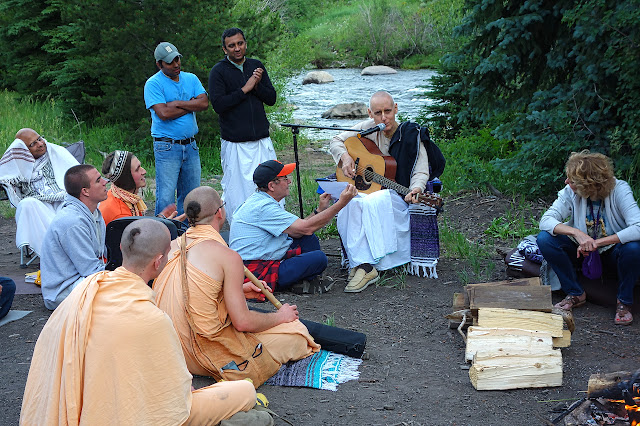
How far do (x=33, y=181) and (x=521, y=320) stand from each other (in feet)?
16.0

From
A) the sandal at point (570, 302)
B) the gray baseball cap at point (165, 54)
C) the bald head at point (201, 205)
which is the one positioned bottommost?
the sandal at point (570, 302)

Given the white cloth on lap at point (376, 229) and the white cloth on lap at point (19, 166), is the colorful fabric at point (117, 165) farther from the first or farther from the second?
the white cloth on lap at point (376, 229)

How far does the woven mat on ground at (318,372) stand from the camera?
4219mm

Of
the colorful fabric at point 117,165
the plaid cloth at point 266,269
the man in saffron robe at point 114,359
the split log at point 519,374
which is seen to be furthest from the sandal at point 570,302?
the colorful fabric at point 117,165

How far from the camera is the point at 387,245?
6012mm

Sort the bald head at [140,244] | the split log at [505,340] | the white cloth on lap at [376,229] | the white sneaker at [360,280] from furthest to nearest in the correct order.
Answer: the white cloth on lap at [376,229], the white sneaker at [360,280], the split log at [505,340], the bald head at [140,244]

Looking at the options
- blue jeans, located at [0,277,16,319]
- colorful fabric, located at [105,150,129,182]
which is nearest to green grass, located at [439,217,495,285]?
colorful fabric, located at [105,150,129,182]

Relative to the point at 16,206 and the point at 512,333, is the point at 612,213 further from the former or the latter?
the point at 16,206

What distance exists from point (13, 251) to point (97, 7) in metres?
4.92

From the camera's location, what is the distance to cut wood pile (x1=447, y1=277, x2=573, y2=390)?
13.3ft

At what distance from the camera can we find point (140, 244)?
123 inches

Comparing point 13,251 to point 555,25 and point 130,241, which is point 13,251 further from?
point 555,25

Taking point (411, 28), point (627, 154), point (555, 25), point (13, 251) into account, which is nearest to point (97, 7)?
point (13, 251)

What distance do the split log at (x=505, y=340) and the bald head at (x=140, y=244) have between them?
2.16 metres
